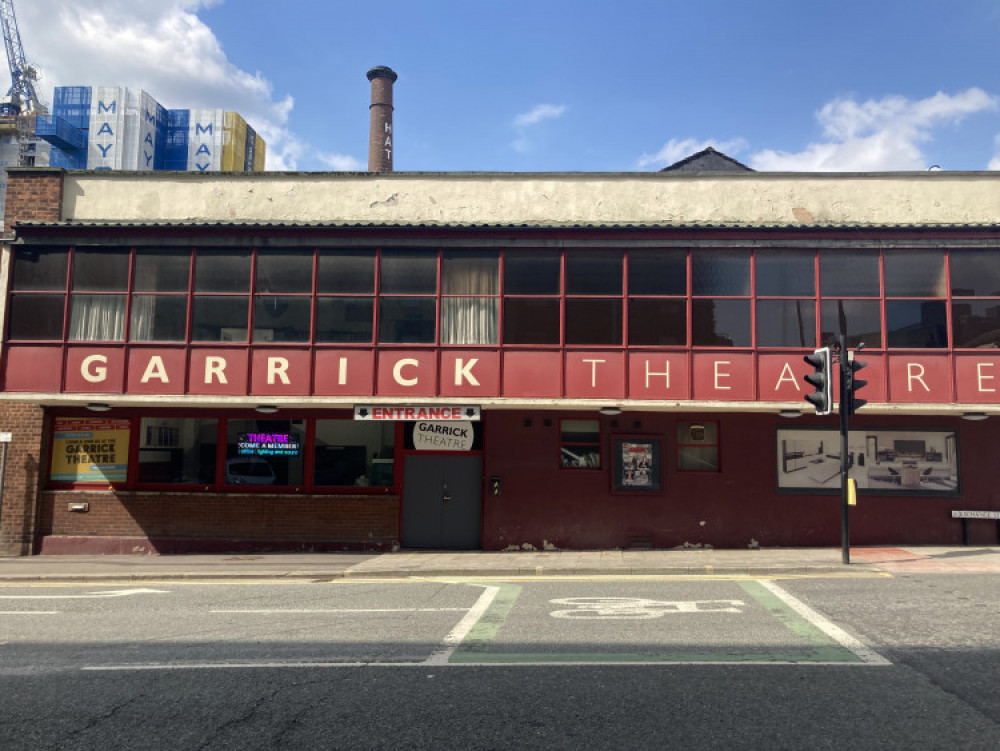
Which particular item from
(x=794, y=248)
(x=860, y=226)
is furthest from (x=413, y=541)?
(x=860, y=226)

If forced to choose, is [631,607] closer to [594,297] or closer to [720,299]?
[594,297]

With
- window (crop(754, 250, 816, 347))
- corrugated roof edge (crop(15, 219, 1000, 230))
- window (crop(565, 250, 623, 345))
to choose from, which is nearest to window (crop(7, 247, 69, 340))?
corrugated roof edge (crop(15, 219, 1000, 230))

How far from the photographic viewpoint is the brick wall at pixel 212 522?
15602 millimetres

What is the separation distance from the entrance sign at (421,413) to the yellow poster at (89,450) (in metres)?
5.59

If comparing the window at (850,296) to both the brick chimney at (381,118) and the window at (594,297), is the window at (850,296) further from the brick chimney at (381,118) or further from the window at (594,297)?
the brick chimney at (381,118)

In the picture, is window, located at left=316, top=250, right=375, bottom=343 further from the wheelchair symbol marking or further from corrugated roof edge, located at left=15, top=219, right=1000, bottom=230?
the wheelchair symbol marking

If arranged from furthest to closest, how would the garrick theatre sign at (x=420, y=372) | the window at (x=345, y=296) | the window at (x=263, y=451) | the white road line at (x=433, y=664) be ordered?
1. the window at (x=263, y=451)
2. the window at (x=345, y=296)
3. the garrick theatre sign at (x=420, y=372)
4. the white road line at (x=433, y=664)

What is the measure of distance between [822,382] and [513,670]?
28.3 ft

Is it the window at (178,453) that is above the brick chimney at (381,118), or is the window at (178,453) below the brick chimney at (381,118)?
below

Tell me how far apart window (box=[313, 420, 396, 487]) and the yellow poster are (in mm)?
4337

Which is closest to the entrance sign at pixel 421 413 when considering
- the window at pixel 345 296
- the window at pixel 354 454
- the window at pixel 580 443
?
the window at pixel 354 454

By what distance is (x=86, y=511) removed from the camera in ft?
52.1

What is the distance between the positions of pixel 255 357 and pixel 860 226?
497 inches

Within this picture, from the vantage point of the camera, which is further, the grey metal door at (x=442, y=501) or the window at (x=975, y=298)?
the grey metal door at (x=442, y=501)
